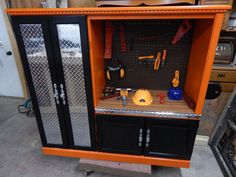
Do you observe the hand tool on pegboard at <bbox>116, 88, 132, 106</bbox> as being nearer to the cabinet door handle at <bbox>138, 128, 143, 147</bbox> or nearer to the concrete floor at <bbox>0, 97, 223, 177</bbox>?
→ the cabinet door handle at <bbox>138, 128, 143, 147</bbox>

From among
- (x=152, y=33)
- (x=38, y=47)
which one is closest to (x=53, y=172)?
(x=38, y=47)

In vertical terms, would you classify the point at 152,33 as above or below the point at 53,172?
above

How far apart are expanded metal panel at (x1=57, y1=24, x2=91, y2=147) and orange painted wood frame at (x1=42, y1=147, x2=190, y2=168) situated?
11 cm

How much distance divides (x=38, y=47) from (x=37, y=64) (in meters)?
0.14

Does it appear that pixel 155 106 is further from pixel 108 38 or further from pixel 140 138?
pixel 108 38

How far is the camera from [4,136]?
2037 millimetres

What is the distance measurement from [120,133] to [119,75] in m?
0.57

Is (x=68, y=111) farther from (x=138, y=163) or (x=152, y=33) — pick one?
(x=152, y=33)

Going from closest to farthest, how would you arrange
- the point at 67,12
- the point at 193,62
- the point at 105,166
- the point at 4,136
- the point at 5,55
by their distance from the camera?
the point at 67,12 → the point at 193,62 → the point at 105,166 → the point at 4,136 → the point at 5,55

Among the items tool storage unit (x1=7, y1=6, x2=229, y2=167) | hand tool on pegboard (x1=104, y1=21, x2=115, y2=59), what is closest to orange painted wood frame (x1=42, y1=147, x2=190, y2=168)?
tool storage unit (x1=7, y1=6, x2=229, y2=167)

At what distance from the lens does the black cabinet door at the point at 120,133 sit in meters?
1.34

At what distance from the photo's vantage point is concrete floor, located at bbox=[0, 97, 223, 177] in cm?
153

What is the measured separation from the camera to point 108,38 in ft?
4.83

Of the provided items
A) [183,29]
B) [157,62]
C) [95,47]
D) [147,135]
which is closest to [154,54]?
[157,62]
